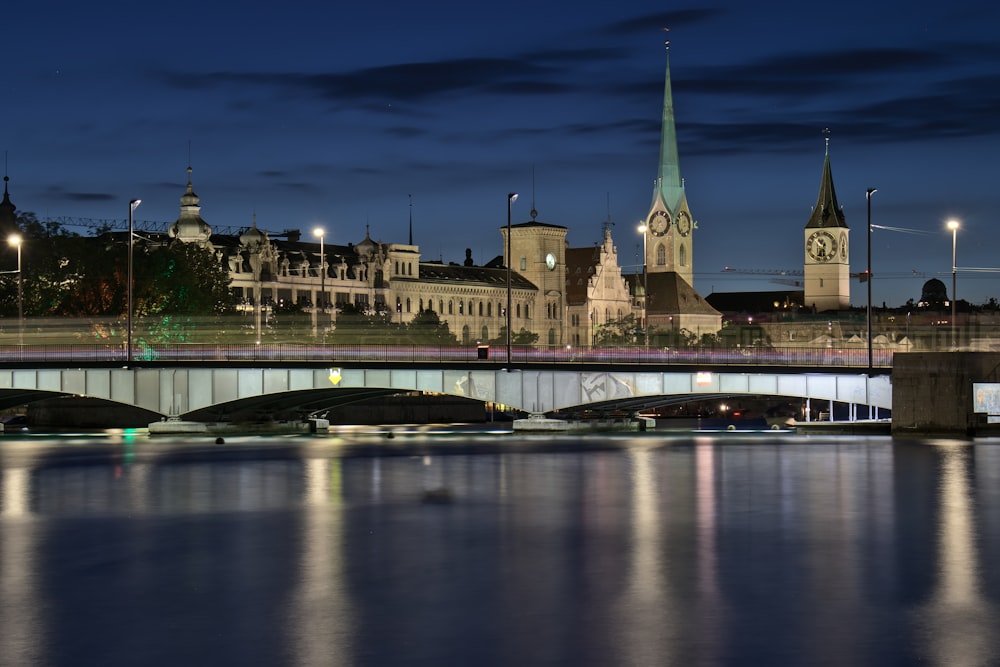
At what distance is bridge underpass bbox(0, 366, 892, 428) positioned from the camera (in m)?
82.8

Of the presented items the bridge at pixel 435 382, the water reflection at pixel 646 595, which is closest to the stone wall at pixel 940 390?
the bridge at pixel 435 382

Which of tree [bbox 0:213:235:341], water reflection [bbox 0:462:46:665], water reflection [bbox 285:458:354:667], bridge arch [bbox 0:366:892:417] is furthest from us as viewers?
tree [bbox 0:213:235:341]

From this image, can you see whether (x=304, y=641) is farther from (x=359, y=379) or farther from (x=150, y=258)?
(x=150, y=258)

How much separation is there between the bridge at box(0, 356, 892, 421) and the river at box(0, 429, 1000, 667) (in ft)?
46.7

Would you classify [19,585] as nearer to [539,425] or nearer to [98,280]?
[539,425]

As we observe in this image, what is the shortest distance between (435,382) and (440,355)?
→ 2.56 m

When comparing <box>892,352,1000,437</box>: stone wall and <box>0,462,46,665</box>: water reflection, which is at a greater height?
<box>892,352,1000,437</box>: stone wall

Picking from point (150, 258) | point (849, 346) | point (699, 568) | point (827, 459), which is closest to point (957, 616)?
point (699, 568)

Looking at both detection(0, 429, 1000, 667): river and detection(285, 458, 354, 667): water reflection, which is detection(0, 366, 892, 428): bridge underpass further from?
detection(285, 458, 354, 667): water reflection

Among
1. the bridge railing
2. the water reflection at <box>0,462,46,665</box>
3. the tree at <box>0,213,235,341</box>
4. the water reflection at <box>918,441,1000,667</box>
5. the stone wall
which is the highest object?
the tree at <box>0,213,235,341</box>

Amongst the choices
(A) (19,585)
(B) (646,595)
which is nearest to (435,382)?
(A) (19,585)

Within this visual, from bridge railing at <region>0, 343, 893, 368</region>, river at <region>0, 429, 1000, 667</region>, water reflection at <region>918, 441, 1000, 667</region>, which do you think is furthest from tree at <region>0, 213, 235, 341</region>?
water reflection at <region>918, 441, 1000, 667</region>

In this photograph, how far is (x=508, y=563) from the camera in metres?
36.3

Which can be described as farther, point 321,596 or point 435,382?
point 435,382
